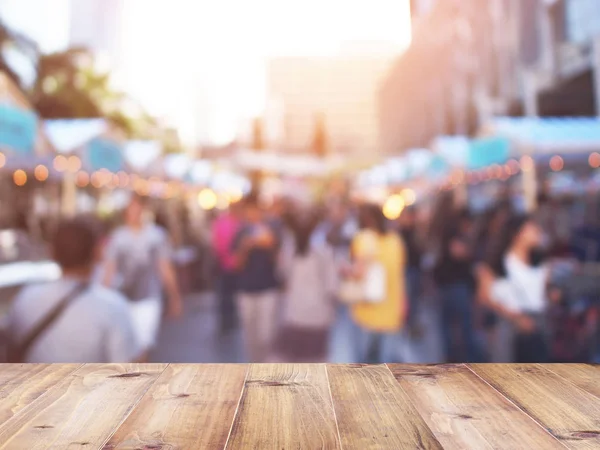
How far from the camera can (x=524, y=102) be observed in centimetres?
1786

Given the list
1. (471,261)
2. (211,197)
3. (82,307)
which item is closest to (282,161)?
(211,197)

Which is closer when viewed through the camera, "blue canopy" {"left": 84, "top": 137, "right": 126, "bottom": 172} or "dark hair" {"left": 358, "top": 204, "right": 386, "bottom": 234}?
"dark hair" {"left": 358, "top": 204, "right": 386, "bottom": 234}

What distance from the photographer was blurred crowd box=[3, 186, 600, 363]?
6.97 ft

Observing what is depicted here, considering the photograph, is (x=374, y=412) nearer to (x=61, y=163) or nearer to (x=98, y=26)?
(x=61, y=163)

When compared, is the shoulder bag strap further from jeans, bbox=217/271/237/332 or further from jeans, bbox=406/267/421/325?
jeans, bbox=406/267/421/325

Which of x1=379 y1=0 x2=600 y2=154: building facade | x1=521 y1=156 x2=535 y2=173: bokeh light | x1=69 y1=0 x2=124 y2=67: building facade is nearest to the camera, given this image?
x1=521 y1=156 x2=535 y2=173: bokeh light

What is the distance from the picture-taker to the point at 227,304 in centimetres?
647

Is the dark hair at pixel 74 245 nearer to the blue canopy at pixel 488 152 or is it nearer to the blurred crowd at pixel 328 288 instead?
the blurred crowd at pixel 328 288

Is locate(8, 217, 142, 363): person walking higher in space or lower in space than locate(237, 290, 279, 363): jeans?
higher

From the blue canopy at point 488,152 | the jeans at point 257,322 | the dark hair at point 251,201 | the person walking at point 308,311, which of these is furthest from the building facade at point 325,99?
the person walking at point 308,311

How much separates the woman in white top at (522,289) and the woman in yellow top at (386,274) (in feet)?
2.35

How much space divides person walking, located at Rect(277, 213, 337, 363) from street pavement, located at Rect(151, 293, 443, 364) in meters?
1.17

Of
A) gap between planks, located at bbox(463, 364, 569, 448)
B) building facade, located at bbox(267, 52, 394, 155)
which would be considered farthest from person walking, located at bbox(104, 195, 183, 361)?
building facade, located at bbox(267, 52, 394, 155)

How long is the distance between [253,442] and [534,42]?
58.6ft
